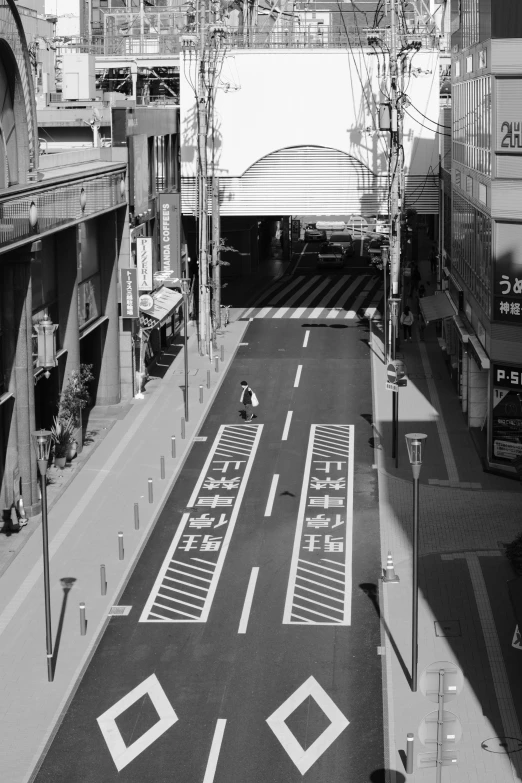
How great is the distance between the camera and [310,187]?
204 ft

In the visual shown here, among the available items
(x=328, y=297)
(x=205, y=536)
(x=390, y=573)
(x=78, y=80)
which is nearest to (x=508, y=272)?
(x=390, y=573)

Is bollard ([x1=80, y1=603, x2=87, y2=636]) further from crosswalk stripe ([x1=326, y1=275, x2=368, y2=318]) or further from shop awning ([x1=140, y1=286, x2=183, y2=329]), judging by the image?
crosswalk stripe ([x1=326, y1=275, x2=368, y2=318])

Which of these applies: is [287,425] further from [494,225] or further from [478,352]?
[494,225]

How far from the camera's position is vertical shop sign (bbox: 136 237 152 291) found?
161 feet

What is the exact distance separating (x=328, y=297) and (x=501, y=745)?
172 feet

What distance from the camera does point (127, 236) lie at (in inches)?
1924

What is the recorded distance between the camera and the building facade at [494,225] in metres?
36.8

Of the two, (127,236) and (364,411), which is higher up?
(127,236)

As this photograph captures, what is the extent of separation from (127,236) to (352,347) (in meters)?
14.1

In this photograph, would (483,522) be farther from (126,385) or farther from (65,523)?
(126,385)

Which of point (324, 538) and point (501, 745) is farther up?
point (324, 538)

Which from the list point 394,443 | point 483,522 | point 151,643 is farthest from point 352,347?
point 151,643

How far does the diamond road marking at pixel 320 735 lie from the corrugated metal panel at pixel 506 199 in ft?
57.3

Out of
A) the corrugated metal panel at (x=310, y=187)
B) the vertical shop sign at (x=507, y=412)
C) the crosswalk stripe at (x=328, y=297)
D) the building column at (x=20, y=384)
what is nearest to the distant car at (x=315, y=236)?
the crosswalk stripe at (x=328, y=297)
